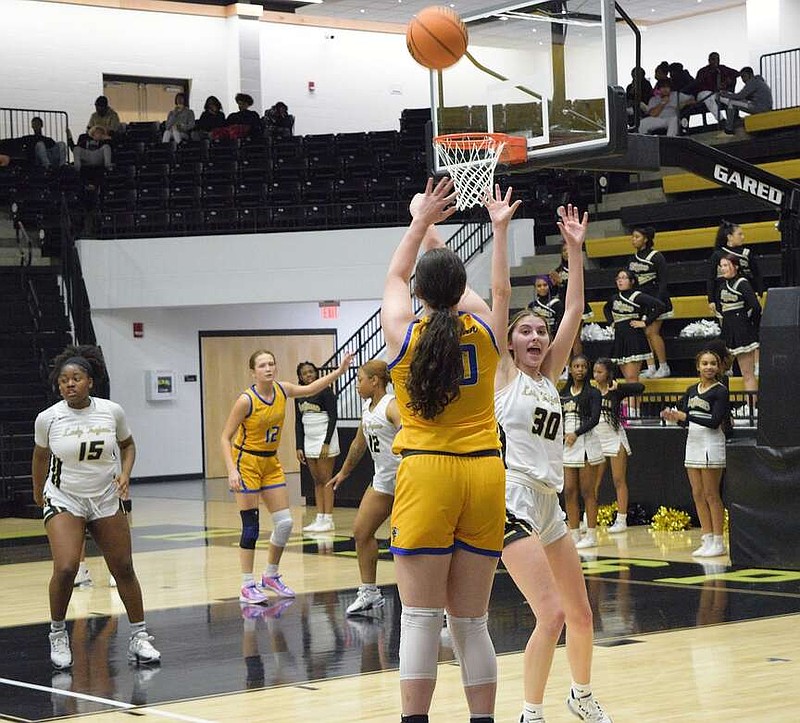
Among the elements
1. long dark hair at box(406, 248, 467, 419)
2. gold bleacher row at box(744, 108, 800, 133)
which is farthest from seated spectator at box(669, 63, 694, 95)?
long dark hair at box(406, 248, 467, 419)

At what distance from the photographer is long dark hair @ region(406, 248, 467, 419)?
4.59 m

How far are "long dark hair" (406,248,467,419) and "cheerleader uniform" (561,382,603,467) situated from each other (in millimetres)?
8469

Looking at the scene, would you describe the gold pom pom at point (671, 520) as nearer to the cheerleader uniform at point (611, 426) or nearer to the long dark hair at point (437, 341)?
the cheerleader uniform at point (611, 426)

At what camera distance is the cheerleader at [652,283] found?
16.6 metres

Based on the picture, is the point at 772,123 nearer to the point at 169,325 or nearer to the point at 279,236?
the point at 279,236

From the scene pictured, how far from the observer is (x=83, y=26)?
26.5 metres

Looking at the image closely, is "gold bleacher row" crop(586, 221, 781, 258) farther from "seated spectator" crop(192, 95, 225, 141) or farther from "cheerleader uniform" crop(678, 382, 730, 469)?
"seated spectator" crop(192, 95, 225, 141)

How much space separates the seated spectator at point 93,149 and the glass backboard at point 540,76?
13.3 meters

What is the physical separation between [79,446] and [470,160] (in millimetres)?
2963

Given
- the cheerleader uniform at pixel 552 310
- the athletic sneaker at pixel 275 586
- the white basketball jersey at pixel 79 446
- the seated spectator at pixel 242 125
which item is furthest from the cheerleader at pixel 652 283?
the white basketball jersey at pixel 79 446

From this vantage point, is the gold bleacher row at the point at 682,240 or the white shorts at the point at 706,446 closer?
the white shorts at the point at 706,446

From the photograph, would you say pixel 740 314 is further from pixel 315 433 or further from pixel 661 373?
pixel 315 433

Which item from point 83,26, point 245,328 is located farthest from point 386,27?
point 245,328

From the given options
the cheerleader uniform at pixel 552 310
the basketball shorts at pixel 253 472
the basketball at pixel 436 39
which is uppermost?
the basketball at pixel 436 39
